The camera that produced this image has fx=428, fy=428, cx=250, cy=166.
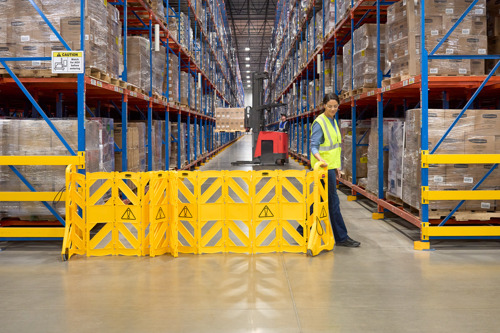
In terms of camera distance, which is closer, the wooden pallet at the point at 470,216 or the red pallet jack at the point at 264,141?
the wooden pallet at the point at 470,216

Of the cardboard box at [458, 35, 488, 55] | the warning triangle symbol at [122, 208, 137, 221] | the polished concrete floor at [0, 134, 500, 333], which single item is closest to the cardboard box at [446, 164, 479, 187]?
the polished concrete floor at [0, 134, 500, 333]

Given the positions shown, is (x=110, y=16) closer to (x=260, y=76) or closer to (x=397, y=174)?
(x=397, y=174)

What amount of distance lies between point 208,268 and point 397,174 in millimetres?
3311

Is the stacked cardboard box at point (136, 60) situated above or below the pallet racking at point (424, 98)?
above

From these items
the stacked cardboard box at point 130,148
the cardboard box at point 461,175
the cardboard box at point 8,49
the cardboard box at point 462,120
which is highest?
the cardboard box at point 8,49

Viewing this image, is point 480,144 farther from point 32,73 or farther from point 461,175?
point 32,73

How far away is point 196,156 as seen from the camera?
46.1ft

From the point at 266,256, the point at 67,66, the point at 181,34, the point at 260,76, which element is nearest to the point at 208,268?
the point at 266,256

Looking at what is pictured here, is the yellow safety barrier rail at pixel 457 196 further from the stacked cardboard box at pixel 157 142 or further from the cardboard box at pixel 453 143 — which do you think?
the stacked cardboard box at pixel 157 142

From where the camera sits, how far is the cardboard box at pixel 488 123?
5.12 meters

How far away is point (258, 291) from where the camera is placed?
3.56 meters

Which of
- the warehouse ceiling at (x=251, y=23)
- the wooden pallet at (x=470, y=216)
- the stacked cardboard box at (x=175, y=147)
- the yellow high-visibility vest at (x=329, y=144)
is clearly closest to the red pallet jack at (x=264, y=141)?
the stacked cardboard box at (x=175, y=147)

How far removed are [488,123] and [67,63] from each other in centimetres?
498

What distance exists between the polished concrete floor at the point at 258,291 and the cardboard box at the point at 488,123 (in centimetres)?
135
